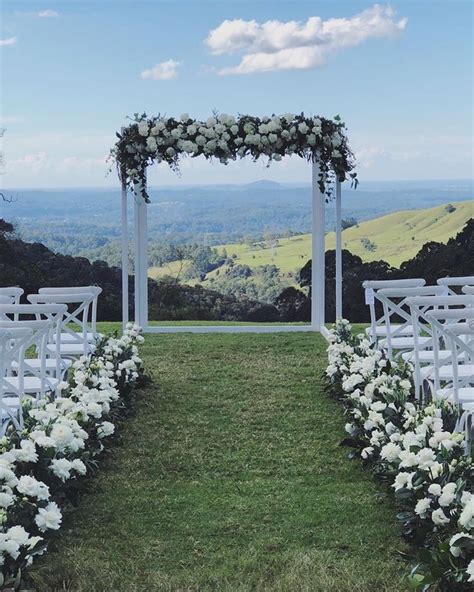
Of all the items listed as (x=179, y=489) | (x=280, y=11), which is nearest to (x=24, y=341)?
(x=179, y=489)

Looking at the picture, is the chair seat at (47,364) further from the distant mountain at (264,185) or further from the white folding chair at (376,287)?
the distant mountain at (264,185)

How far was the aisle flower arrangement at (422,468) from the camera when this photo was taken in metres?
3.67

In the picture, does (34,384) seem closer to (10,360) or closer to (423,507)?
(10,360)

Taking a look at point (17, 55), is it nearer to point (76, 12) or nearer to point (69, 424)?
point (76, 12)

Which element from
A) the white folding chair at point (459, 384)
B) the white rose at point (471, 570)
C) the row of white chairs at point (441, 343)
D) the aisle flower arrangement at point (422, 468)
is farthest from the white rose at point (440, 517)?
the row of white chairs at point (441, 343)

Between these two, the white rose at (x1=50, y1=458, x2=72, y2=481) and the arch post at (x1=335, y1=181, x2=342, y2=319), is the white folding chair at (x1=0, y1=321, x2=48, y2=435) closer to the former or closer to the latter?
the white rose at (x1=50, y1=458, x2=72, y2=481)

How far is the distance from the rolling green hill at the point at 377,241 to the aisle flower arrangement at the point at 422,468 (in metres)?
5.29

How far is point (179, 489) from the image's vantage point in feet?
17.4

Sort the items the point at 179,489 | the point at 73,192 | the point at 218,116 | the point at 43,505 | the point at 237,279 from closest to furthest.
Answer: the point at 43,505, the point at 179,489, the point at 218,116, the point at 237,279, the point at 73,192

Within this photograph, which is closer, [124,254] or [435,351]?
[435,351]

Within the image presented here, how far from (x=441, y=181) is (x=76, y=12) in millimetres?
5751

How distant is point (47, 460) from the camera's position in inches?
180

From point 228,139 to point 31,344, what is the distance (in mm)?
4236

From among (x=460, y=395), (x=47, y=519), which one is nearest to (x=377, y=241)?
(x=460, y=395)
